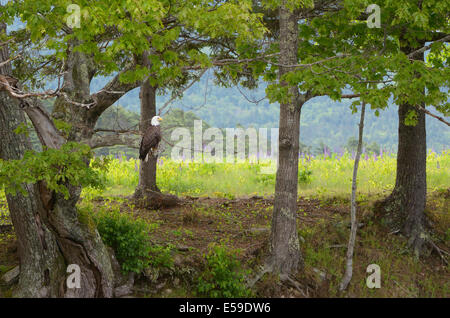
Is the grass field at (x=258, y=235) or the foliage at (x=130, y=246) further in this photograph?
the grass field at (x=258, y=235)

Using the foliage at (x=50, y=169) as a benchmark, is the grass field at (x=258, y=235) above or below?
below

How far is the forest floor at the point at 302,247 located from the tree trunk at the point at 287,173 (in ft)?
1.03

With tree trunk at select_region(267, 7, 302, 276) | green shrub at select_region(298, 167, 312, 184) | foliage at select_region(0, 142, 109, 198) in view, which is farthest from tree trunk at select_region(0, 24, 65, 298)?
green shrub at select_region(298, 167, 312, 184)

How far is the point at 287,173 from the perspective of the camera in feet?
26.7

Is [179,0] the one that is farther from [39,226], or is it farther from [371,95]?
[39,226]

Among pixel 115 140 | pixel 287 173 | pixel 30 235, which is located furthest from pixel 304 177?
pixel 30 235

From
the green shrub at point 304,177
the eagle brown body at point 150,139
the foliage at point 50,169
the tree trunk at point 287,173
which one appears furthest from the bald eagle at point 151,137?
the green shrub at point 304,177

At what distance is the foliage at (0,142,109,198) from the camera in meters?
5.72

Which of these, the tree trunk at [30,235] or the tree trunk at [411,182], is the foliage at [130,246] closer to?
the tree trunk at [30,235]

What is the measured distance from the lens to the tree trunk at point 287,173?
8.00m

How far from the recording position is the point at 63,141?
668 centimetres

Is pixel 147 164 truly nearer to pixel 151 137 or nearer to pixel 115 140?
pixel 151 137

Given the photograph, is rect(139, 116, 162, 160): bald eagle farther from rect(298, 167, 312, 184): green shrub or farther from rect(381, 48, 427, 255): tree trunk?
rect(298, 167, 312, 184): green shrub

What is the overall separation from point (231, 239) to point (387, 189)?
5.66m
